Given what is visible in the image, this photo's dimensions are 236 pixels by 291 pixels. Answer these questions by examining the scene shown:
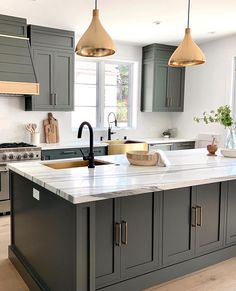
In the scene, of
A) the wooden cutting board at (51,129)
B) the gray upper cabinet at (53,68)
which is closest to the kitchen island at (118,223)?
the gray upper cabinet at (53,68)

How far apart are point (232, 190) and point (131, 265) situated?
3.98 ft

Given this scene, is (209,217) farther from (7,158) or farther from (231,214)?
(7,158)

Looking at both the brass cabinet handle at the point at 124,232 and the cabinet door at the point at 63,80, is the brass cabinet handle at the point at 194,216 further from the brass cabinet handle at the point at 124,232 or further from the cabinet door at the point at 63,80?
the cabinet door at the point at 63,80

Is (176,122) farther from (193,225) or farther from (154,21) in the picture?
(193,225)

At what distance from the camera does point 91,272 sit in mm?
2043

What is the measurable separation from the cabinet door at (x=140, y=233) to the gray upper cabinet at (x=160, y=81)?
3.79m

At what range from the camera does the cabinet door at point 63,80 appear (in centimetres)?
497

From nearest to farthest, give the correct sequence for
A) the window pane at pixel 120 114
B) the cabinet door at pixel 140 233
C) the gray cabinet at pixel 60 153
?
the cabinet door at pixel 140 233 < the gray cabinet at pixel 60 153 < the window pane at pixel 120 114

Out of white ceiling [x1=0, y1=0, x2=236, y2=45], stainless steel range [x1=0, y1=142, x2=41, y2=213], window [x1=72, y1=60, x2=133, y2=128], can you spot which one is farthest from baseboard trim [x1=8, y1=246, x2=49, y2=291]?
window [x1=72, y1=60, x2=133, y2=128]

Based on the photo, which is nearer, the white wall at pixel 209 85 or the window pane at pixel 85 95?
the white wall at pixel 209 85

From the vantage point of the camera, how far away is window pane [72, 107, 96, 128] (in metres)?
5.73

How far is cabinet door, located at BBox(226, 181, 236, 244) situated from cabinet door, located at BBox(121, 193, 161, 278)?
32.5 inches

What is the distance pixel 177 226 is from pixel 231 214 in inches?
26.8

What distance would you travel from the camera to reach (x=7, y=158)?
4223 mm
